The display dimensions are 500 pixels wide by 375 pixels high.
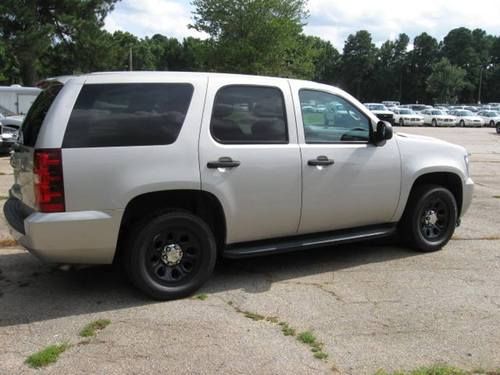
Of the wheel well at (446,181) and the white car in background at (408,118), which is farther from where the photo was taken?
the white car in background at (408,118)

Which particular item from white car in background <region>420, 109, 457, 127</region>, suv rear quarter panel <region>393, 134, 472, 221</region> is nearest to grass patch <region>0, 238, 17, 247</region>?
suv rear quarter panel <region>393, 134, 472, 221</region>

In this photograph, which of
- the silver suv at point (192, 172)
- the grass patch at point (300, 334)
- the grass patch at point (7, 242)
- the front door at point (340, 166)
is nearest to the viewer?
the grass patch at point (300, 334)

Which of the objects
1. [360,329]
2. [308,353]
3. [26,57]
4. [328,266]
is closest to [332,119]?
[328,266]

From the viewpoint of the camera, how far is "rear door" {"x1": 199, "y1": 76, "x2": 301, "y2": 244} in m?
4.73

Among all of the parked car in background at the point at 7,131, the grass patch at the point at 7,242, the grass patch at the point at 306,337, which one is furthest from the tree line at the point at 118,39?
the grass patch at the point at 306,337

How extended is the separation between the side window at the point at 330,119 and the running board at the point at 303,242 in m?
0.91

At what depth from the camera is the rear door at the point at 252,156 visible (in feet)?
15.5

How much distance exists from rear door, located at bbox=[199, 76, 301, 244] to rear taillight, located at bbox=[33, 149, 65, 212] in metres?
1.11

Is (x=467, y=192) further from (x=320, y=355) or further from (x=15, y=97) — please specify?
(x=15, y=97)

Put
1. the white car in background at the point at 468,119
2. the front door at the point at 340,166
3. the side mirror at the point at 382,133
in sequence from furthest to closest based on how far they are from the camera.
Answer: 1. the white car in background at the point at 468,119
2. the side mirror at the point at 382,133
3. the front door at the point at 340,166

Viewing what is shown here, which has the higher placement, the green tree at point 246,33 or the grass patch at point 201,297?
the green tree at point 246,33

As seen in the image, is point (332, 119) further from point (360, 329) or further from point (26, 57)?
point (26, 57)

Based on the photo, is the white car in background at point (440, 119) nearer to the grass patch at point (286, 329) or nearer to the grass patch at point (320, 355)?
the grass patch at point (286, 329)

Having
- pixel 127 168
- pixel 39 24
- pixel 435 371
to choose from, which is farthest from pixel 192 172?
pixel 39 24
